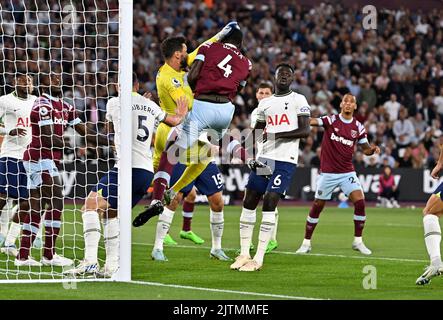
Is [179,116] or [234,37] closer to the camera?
[179,116]

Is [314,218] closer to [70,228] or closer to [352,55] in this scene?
[70,228]

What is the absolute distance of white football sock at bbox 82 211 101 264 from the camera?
10.8m

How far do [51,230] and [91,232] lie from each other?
5.23 ft

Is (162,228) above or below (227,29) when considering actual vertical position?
below

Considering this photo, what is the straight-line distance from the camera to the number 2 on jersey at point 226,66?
12.0m

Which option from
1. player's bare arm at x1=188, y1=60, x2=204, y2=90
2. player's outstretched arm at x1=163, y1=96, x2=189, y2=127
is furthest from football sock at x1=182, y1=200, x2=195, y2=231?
player's outstretched arm at x1=163, y1=96, x2=189, y2=127

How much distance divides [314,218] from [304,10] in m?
20.5

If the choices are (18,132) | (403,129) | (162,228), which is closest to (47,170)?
(18,132)

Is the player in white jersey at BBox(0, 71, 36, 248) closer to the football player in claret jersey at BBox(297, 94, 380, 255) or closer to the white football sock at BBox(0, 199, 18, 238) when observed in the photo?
the white football sock at BBox(0, 199, 18, 238)

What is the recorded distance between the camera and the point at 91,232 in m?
10.8

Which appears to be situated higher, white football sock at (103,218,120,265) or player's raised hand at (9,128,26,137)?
player's raised hand at (9,128,26,137)

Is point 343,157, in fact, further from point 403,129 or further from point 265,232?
point 403,129

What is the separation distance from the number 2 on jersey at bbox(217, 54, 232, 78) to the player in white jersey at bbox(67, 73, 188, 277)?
0.98 meters
